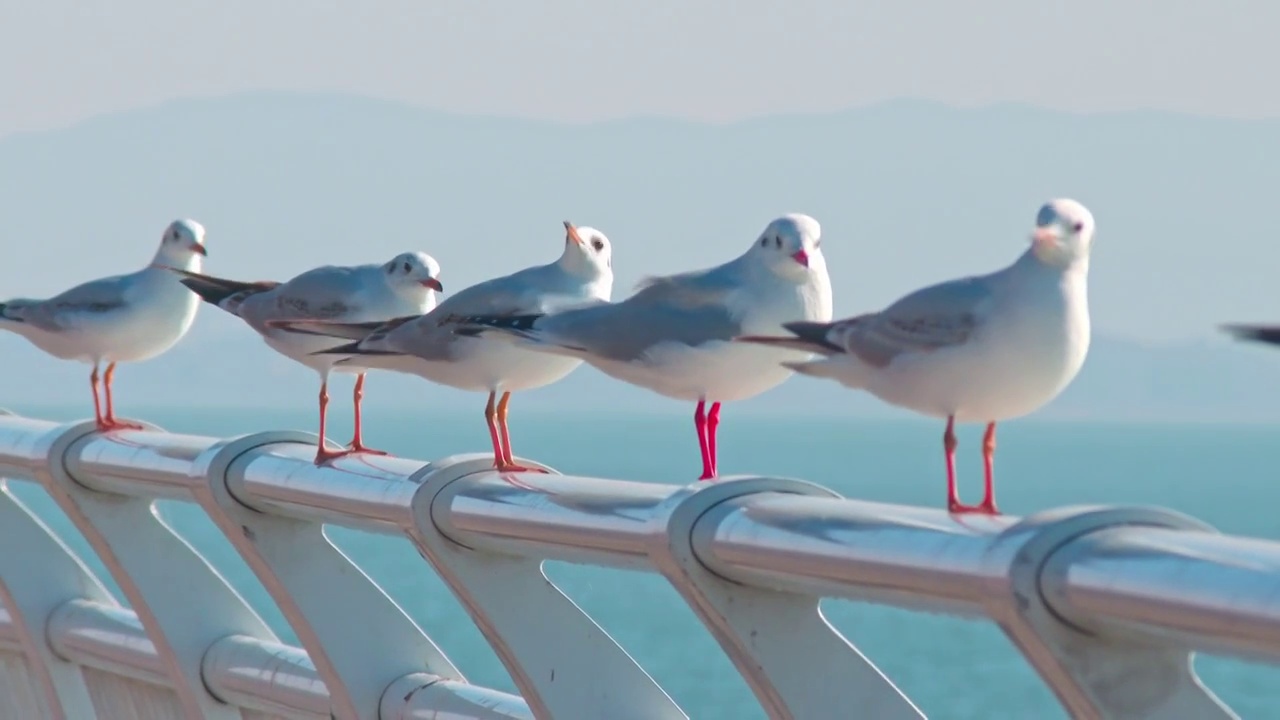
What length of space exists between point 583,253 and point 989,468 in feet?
4.87

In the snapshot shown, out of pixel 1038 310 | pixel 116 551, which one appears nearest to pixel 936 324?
pixel 1038 310

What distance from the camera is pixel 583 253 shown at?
175 inches

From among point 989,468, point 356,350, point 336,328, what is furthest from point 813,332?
point 336,328

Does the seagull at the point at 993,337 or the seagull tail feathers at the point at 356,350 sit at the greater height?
the seagull at the point at 993,337

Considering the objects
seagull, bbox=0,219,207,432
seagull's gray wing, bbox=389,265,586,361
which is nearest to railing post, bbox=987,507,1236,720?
seagull's gray wing, bbox=389,265,586,361

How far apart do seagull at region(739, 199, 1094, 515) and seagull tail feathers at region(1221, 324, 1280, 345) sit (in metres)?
0.91

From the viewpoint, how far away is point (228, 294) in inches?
229

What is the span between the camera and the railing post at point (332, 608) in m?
3.36

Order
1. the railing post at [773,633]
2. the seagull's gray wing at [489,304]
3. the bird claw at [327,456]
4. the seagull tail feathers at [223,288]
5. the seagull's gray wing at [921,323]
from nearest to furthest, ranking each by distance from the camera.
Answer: the railing post at [773,633]
the seagull's gray wing at [921,323]
the bird claw at [327,456]
the seagull's gray wing at [489,304]
the seagull tail feathers at [223,288]

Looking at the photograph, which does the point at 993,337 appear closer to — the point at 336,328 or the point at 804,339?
the point at 804,339

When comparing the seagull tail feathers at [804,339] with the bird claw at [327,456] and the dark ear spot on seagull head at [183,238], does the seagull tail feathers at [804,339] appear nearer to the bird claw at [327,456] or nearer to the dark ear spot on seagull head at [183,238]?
the bird claw at [327,456]

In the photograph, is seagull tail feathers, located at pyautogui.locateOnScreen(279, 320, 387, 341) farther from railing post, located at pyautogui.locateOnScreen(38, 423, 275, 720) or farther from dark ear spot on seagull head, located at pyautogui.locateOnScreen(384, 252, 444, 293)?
railing post, located at pyautogui.locateOnScreen(38, 423, 275, 720)

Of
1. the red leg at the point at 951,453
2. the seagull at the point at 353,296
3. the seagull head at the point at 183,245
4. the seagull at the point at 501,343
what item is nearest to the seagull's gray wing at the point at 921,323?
the red leg at the point at 951,453

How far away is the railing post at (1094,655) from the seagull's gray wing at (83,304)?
520 centimetres
